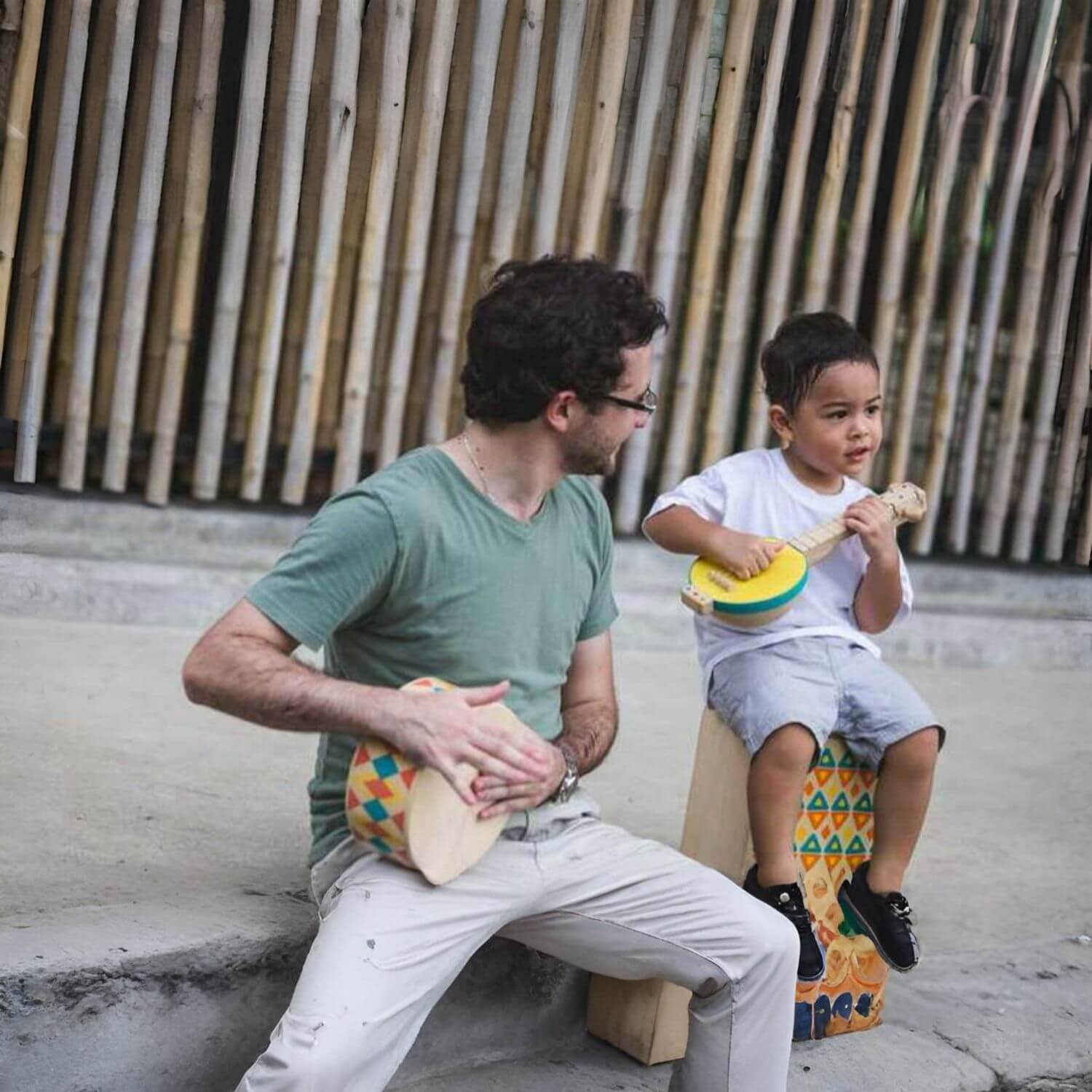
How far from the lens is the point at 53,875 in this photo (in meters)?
2.77

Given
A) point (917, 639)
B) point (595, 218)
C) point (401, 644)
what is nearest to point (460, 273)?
point (595, 218)

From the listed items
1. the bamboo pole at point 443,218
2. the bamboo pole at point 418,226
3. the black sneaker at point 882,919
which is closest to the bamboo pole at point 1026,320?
the bamboo pole at point 443,218

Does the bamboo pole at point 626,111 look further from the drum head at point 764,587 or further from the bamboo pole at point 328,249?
the drum head at point 764,587

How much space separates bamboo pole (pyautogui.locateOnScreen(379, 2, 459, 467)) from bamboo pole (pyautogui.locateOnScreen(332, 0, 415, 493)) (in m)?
0.07

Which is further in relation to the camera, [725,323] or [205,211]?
[725,323]

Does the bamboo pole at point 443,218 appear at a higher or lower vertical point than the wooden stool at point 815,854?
higher

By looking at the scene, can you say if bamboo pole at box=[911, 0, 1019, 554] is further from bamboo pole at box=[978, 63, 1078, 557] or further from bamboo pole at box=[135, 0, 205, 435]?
bamboo pole at box=[135, 0, 205, 435]

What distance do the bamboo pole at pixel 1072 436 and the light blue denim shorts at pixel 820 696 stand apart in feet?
10.0

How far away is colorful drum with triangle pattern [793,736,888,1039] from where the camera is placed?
3.05 metres

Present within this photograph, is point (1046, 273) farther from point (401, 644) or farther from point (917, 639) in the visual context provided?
point (401, 644)

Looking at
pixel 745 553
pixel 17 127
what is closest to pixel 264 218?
pixel 17 127

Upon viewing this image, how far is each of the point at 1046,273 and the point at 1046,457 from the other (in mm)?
644

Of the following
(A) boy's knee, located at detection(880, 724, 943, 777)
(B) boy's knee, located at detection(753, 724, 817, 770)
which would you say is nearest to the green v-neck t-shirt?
(B) boy's knee, located at detection(753, 724, 817, 770)

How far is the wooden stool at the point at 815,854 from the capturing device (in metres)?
2.97
